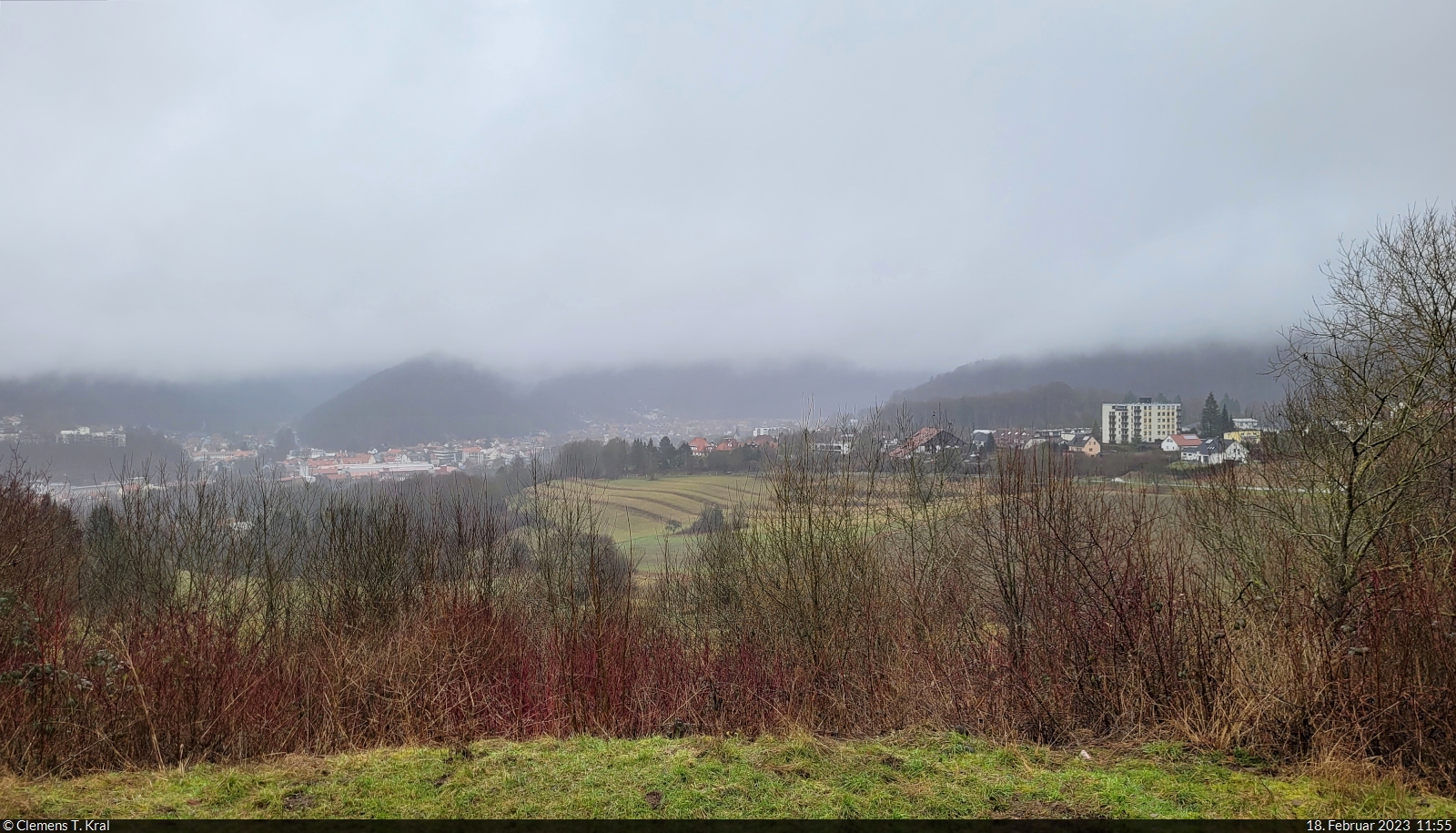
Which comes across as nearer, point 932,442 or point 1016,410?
point 932,442

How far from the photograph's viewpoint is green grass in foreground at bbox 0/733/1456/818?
4613mm

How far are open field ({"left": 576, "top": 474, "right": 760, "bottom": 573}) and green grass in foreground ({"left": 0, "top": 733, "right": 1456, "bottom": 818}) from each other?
857cm

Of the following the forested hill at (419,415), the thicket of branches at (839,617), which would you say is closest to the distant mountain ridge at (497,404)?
the forested hill at (419,415)

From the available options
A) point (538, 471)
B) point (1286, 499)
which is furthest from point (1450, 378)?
point (538, 471)

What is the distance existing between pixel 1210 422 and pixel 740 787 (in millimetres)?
40094

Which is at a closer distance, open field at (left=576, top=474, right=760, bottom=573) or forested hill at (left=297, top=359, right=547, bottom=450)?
open field at (left=576, top=474, right=760, bottom=573)

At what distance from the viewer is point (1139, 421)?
46688 mm

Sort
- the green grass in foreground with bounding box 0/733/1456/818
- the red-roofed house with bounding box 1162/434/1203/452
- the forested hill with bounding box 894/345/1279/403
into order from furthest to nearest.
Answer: the forested hill with bounding box 894/345/1279/403 → the red-roofed house with bounding box 1162/434/1203/452 → the green grass in foreground with bounding box 0/733/1456/818

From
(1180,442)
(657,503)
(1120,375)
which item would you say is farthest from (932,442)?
(1120,375)

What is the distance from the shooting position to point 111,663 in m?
6.23

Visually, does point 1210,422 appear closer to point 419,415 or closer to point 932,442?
point 932,442

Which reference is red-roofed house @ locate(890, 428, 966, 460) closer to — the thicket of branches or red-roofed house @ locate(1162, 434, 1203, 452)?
the thicket of branches

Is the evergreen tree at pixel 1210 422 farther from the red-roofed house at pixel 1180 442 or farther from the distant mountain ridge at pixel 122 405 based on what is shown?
the distant mountain ridge at pixel 122 405

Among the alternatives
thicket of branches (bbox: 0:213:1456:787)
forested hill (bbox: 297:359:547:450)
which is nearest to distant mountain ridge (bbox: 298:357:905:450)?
forested hill (bbox: 297:359:547:450)
